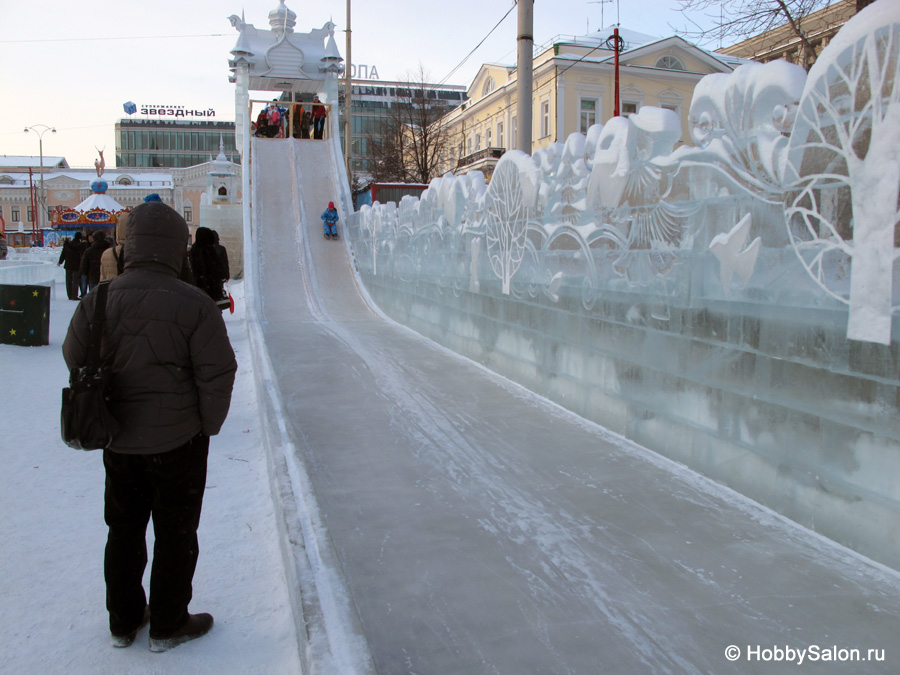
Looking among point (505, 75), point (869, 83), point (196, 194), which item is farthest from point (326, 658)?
point (196, 194)

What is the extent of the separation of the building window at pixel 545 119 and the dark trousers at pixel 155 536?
32.6 m

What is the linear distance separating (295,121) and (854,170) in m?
24.9

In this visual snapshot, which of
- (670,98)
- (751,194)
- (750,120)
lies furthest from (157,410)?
(670,98)

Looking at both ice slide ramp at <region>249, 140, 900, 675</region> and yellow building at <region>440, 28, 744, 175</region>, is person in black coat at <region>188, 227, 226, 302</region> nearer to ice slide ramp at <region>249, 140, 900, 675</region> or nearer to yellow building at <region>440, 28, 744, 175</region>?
ice slide ramp at <region>249, 140, 900, 675</region>

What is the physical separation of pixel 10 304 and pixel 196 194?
59947 mm

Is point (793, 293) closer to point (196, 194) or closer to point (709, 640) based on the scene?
point (709, 640)

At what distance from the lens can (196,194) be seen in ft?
213

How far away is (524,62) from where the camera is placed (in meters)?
8.38

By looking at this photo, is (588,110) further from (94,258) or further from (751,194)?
(751,194)

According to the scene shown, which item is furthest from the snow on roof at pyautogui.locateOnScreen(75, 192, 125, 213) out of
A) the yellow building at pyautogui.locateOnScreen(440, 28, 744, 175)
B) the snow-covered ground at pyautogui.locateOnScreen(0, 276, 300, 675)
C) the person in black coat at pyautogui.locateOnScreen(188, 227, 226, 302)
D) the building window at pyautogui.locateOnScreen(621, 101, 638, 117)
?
the snow-covered ground at pyautogui.locateOnScreen(0, 276, 300, 675)

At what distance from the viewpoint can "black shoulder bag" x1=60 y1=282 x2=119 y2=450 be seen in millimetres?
2498

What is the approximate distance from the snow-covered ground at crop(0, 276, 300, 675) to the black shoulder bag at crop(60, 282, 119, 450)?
33.5 inches

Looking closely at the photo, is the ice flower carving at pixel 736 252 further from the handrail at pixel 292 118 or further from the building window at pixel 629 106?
the building window at pixel 629 106

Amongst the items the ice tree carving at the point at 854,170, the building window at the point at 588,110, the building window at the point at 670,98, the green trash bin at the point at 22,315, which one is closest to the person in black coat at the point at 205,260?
the green trash bin at the point at 22,315
